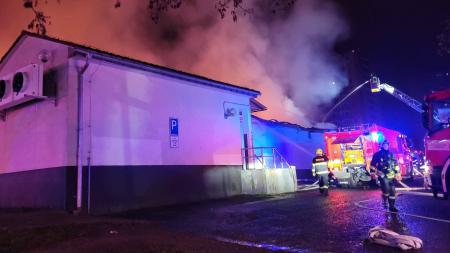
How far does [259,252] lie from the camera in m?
5.70

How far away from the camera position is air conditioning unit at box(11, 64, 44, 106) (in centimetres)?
1141

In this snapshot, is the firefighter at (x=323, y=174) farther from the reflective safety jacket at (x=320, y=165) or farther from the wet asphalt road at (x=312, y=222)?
the wet asphalt road at (x=312, y=222)

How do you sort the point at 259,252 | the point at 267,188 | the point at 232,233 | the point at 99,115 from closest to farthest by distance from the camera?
the point at 259,252 < the point at 232,233 < the point at 99,115 < the point at 267,188

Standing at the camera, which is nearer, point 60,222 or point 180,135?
point 60,222

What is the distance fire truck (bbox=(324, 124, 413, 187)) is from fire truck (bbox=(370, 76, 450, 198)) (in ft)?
24.4

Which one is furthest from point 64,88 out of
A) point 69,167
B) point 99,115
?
point 69,167

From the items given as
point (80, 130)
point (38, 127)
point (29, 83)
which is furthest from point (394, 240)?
point (38, 127)

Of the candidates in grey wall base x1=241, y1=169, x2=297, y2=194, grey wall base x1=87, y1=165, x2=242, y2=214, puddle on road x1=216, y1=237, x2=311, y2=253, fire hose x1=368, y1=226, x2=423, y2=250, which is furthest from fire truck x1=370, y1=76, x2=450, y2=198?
grey wall base x1=87, y1=165, x2=242, y2=214

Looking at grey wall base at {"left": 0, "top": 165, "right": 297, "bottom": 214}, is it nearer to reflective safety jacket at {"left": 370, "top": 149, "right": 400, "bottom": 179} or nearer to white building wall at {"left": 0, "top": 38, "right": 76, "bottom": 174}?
white building wall at {"left": 0, "top": 38, "right": 76, "bottom": 174}

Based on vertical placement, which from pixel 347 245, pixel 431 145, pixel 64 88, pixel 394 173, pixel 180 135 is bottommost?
pixel 347 245

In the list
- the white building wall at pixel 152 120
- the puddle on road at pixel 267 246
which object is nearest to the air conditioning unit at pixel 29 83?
the white building wall at pixel 152 120

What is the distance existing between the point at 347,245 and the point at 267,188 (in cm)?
961

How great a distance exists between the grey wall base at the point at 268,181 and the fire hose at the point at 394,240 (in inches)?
377

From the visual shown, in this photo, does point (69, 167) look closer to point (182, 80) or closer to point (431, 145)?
point (182, 80)
